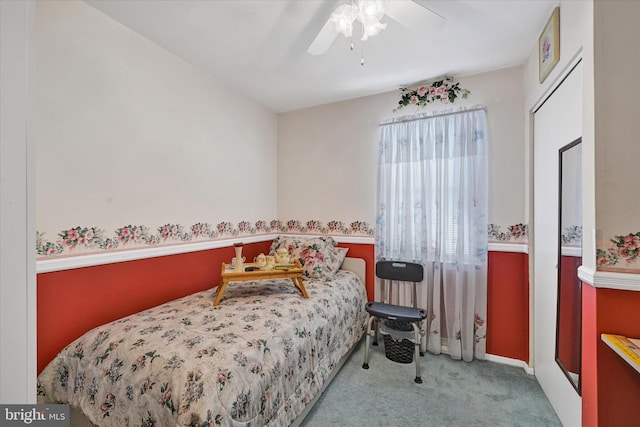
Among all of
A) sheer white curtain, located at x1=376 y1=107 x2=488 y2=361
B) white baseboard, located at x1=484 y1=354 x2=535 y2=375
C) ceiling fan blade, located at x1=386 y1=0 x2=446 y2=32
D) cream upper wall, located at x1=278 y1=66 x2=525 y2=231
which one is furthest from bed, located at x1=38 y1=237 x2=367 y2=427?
ceiling fan blade, located at x1=386 y1=0 x2=446 y2=32

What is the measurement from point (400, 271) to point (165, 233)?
206cm

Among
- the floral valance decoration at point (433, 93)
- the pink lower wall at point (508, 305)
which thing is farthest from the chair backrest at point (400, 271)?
the floral valance decoration at point (433, 93)

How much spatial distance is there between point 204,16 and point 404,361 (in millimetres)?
3001

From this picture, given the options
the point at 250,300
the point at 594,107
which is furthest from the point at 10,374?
the point at 594,107

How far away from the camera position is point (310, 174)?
3199 mm

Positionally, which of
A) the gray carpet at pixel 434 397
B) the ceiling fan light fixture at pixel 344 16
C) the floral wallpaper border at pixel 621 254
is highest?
the ceiling fan light fixture at pixel 344 16

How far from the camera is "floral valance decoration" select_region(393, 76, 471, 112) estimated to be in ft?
8.19

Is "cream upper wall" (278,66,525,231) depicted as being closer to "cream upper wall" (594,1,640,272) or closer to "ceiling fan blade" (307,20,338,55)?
"cream upper wall" (594,1,640,272)

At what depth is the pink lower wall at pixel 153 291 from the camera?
151 cm

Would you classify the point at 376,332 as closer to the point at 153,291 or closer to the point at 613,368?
the point at 613,368

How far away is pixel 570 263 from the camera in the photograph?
1606mm

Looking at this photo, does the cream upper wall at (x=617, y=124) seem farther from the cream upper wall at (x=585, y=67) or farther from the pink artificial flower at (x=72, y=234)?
the pink artificial flower at (x=72, y=234)

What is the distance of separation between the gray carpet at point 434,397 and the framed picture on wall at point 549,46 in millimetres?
2202

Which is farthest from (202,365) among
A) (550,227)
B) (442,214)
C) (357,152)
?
(357,152)
